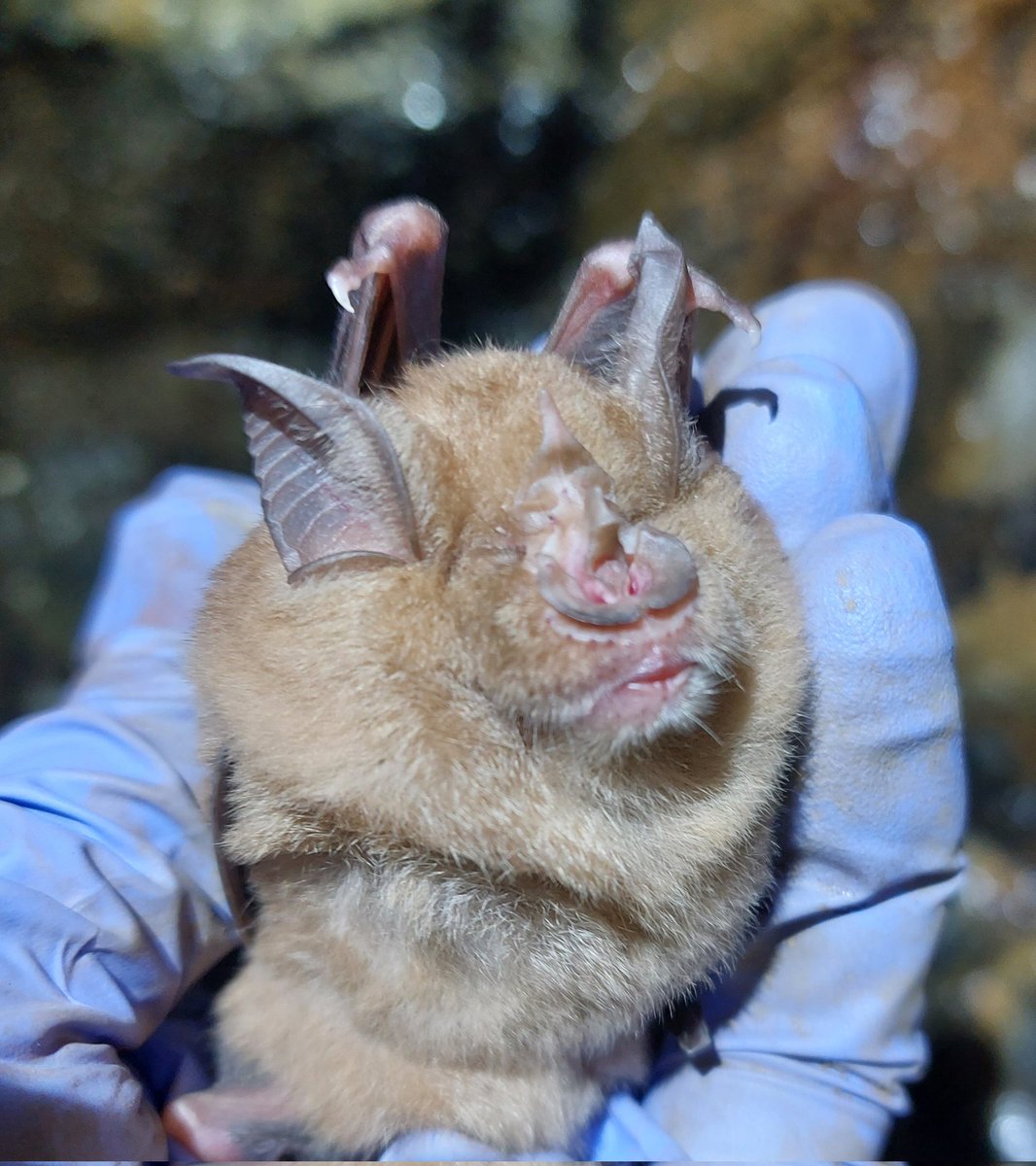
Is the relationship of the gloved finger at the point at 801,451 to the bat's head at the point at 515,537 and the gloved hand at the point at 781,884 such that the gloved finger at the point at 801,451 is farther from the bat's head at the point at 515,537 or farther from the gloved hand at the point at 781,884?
the bat's head at the point at 515,537

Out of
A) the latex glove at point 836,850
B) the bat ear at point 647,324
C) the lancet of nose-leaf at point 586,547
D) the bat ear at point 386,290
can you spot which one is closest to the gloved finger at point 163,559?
the bat ear at point 386,290

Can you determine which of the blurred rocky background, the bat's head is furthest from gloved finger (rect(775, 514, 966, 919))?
the blurred rocky background

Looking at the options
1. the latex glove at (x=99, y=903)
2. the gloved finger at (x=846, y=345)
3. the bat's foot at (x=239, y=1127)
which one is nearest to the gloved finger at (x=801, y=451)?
the gloved finger at (x=846, y=345)

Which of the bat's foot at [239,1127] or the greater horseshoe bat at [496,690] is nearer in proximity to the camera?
the greater horseshoe bat at [496,690]

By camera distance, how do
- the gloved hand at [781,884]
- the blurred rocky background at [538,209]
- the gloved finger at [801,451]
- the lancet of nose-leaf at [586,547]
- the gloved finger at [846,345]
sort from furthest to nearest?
the blurred rocky background at [538,209] < the gloved finger at [846,345] < the gloved finger at [801,451] < the gloved hand at [781,884] < the lancet of nose-leaf at [586,547]

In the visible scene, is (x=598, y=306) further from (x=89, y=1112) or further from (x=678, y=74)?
(x=678, y=74)

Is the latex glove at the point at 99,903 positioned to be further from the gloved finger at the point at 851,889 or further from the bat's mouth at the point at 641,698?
the gloved finger at the point at 851,889

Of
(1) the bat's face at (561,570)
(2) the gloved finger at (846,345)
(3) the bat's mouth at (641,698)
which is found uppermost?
(2) the gloved finger at (846,345)

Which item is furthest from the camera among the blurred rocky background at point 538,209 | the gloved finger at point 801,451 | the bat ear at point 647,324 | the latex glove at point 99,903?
the blurred rocky background at point 538,209

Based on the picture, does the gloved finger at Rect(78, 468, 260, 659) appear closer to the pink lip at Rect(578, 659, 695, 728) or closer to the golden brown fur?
the golden brown fur

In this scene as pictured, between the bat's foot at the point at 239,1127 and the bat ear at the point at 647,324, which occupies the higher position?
the bat ear at the point at 647,324
